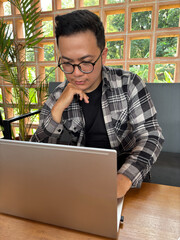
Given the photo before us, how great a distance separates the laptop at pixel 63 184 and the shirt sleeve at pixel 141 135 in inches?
9.3

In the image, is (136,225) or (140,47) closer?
Result: (136,225)

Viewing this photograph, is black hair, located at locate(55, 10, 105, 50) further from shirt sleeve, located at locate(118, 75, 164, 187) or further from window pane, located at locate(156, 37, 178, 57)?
window pane, located at locate(156, 37, 178, 57)

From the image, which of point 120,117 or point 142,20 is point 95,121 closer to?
point 120,117

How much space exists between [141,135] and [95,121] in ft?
0.93

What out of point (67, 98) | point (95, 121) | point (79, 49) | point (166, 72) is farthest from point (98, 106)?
point (166, 72)

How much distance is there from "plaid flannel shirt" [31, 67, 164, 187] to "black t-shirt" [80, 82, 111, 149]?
0.12ft

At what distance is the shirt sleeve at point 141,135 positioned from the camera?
0.66m

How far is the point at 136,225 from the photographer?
19.9 inches

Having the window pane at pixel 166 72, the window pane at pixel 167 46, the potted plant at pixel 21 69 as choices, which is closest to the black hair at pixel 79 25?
the potted plant at pixel 21 69

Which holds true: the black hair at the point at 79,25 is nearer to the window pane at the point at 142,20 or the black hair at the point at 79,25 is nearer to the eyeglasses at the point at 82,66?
the eyeglasses at the point at 82,66

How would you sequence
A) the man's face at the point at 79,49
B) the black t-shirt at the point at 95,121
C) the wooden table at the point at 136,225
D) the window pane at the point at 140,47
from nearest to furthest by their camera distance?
the wooden table at the point at 136,225 → the man's face at the point at 79,49 → the black t-shirt at the point at 95,121 → the window pane at the point at 140,47

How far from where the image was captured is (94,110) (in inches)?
41.5

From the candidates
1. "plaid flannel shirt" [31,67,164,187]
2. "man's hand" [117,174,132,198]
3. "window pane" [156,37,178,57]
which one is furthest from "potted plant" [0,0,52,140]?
"window pane" [156,37,178,57]

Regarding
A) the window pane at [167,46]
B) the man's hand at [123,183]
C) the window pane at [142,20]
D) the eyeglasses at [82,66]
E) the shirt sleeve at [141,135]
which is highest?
the window pane at [142,20]
